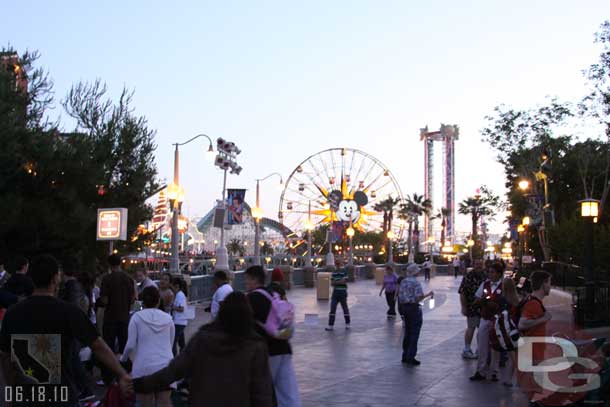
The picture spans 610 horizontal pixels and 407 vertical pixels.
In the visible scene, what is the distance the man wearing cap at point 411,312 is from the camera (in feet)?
40.9

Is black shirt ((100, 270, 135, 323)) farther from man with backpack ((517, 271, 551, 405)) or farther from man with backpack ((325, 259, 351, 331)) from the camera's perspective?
man with backpack ((325, 259, 351, 331))

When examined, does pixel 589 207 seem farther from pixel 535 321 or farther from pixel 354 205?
pixel 354 205

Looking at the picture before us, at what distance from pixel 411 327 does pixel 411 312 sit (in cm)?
26

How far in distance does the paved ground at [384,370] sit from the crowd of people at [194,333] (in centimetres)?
55

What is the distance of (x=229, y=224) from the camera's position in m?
28.3

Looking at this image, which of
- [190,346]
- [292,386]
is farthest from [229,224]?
[190,346]

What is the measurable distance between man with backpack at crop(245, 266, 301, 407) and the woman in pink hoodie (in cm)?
83

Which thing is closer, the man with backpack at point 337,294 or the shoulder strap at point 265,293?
the shoulder strap at point 265,293

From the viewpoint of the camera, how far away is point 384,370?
38.9ft

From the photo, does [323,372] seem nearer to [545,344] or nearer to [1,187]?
[545,344]

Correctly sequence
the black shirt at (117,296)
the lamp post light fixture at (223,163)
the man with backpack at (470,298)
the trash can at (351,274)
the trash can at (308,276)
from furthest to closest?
the trash can at (351,274), the trash can at (308,276), the lamp post light fixture at (223,163), the man with backpack at (470,298), the black shirt at (117,296)

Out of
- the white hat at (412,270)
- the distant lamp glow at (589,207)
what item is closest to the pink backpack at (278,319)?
the white hat at (412,270)

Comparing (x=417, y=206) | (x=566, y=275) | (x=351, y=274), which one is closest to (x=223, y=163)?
(x=566, y=275)

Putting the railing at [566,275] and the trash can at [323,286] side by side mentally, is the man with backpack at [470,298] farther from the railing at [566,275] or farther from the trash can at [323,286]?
the trash can at [323,286]
